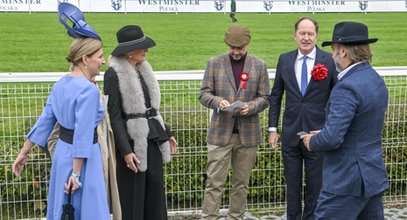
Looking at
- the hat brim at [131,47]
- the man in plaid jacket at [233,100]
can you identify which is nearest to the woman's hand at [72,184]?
the hat brim at [131,47]

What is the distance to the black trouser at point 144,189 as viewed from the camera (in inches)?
205

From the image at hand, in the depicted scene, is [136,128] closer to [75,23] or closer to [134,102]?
[134,102]

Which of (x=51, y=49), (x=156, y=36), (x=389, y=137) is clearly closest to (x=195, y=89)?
(x=389, y=137)

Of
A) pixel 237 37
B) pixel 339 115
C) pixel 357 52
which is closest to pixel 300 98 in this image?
pixel 237 37

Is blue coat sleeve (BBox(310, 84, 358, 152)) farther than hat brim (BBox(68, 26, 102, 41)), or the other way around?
hat brim (BBox(68, 26, 102, 41))

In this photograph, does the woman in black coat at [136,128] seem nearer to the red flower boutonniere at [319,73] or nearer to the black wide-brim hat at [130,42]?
the black wide-brim hat at [130,42]

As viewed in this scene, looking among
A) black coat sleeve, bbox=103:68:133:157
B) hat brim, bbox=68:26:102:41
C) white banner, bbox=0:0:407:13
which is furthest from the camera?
white banner, bbox=0:0:407:13

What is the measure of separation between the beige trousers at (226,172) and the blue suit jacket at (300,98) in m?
0.43

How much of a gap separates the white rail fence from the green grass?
875 cm

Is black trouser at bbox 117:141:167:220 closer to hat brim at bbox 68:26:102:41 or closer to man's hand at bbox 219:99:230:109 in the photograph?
man's hand at bbox 219:99:230:109

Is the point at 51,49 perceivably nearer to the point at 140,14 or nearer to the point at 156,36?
the point at 156,36

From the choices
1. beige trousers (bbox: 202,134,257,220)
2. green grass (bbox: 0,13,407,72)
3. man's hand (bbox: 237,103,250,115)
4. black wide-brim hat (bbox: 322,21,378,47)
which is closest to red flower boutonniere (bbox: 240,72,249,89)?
man's hand (bbox: 237,103,250,115)

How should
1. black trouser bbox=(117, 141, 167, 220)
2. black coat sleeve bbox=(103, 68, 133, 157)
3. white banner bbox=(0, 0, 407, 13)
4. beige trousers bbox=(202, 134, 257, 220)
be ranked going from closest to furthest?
1. black coat sleeve bbox=(103, 68, 133, 157)
2. black trouser bbox=(117, 141, 167, 220)
3. beige trousers bbox=(202, 134, 257, 220)
4. white banner bbox=(0, 0, 407, 13)

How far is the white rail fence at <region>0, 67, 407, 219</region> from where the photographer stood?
237 inches
